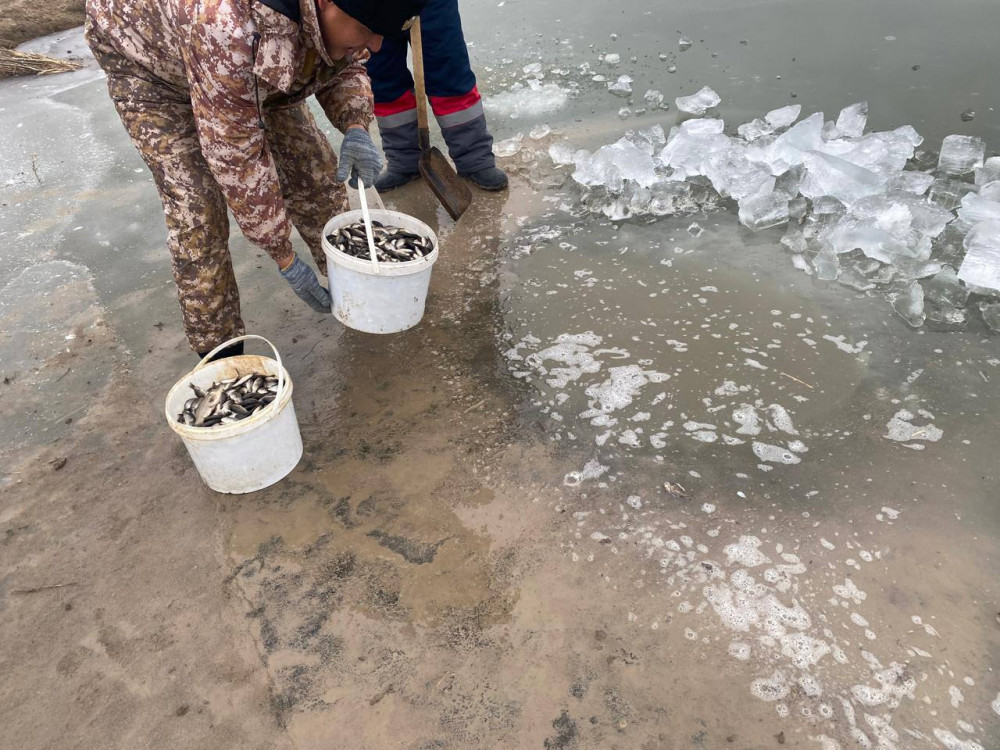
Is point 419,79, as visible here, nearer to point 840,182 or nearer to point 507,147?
point 507,147

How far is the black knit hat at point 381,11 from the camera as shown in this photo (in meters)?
1.78

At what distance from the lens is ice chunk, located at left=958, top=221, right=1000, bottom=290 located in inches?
115

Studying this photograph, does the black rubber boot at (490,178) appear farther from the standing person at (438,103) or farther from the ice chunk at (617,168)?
the ice chunk at (617,168)

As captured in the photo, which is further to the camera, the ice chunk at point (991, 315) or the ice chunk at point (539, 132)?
the ice chunk at point (539, 132)

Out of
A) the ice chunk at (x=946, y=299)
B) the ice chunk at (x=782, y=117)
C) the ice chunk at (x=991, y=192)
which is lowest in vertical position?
the ice chunk at (x=946, y=299)

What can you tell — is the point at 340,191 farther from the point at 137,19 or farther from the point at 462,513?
the point at 462,513

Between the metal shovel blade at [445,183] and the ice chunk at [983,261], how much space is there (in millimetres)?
2450

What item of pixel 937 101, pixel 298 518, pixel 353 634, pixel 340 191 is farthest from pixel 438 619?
pixel 937 101

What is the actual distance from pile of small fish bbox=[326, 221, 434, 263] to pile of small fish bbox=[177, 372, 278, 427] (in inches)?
23.1

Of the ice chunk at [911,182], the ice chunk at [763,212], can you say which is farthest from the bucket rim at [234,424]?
the ice chunk at [911,182]

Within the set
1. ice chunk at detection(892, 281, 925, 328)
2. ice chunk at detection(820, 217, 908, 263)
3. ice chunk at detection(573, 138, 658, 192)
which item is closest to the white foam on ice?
ice chunk at detection(892, 281, 925, 328)

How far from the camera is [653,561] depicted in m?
2.10

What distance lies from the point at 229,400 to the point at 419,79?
2.13 m

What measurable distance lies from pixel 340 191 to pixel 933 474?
8.50ft
